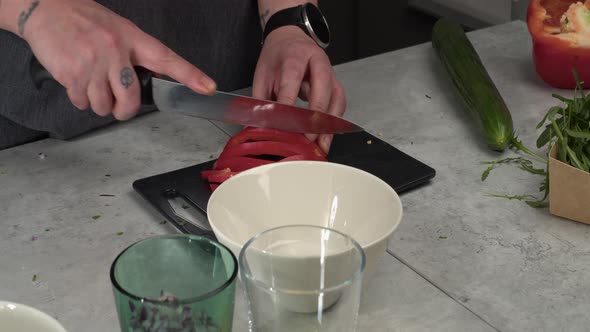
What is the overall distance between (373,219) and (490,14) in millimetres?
2190

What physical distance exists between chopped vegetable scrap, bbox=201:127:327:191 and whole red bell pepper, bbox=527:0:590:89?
0.51 metres

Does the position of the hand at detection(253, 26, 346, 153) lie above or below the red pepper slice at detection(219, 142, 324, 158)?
above

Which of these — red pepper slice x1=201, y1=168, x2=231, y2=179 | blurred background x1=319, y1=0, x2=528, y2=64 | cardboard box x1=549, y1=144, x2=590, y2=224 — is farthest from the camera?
blurred background x1=319, y1=0, x2=528, y2=64

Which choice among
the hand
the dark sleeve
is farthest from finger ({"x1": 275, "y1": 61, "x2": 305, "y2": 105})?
the dark sleeve

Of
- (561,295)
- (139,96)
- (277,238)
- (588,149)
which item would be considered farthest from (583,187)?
(139,96)

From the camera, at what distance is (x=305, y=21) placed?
4.83ft

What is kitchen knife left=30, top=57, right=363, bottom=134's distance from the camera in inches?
45.4

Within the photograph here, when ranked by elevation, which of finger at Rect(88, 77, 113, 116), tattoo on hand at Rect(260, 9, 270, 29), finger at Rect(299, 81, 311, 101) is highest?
finger at Rect(88, 77, 113, 116)

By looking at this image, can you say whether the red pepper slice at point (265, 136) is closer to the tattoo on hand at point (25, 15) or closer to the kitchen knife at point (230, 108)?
the kitchen knife at point (230, 108)

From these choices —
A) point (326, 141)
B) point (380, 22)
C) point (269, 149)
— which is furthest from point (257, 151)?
point (380, 22)

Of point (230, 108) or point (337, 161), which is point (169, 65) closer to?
point (230, 108)

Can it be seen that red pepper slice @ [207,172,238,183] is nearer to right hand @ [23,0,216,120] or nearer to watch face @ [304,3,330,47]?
right hand @ [23,0,216,120]

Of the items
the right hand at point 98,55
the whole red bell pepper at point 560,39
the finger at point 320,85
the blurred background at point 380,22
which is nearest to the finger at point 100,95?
the right hand at point 98,55

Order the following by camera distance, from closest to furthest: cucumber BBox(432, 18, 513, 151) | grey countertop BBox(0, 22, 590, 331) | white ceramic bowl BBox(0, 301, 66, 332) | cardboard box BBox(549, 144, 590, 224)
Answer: white ceramic bowl BBox(0, 301, 66, 332)
grey countertop BBox(0, 22, 590, 331)
cardboard box BBox(549, 144, 590, 224)
cucumber BBox(432, 18, 513, 151)
